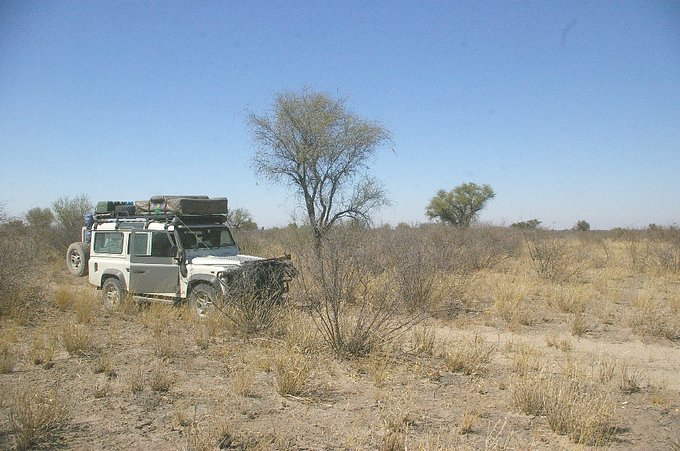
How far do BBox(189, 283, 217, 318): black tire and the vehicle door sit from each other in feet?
1.81

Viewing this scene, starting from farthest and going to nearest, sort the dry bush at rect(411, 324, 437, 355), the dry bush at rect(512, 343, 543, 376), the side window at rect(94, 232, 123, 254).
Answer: the side window at rect(94, 232, 123, 254) → the dry bush at rect(411, 324, 437, 355) → the dry bush at rect(512, 343, 543, 376)

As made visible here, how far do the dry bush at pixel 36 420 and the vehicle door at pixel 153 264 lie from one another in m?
4.68

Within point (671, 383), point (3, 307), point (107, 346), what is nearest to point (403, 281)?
point (671, 383)

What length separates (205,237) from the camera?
32.4ft

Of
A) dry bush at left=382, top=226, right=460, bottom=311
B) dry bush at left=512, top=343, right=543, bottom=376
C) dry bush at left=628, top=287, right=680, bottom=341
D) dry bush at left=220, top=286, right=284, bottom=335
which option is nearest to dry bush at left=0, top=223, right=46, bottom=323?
dry bush at left=220, top=286, right=284, bottom=335

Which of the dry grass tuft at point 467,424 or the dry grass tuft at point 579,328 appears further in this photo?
the dry grass tuft at point 579,328

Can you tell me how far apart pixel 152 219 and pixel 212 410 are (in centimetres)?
600

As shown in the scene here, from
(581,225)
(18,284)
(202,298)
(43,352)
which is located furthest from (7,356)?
(581,225)

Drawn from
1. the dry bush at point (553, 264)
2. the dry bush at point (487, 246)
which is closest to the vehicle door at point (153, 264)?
the dry bush at point (487, 246)

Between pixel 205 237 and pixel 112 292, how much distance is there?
243 cm

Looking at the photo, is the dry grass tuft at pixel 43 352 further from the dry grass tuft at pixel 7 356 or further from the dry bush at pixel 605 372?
the dry bush at pixel 605 372

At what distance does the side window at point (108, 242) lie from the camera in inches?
399

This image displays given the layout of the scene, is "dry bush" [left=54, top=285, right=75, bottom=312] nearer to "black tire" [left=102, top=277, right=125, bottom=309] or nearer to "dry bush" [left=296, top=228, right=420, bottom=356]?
"black tire" [left=102, top=277, right=125, bottom=309]

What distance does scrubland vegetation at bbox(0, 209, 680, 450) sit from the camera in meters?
4.35
